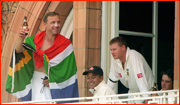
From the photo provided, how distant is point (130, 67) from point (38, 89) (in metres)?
1.30

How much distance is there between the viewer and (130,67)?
18.5ft

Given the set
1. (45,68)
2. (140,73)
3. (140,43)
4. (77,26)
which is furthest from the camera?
(140,43)

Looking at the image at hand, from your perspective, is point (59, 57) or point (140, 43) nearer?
point (59, 57)

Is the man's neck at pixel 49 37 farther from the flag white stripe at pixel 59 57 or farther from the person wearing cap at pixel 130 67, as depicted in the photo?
the person wearing cap at pixel 130 67

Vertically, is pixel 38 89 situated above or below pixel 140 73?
below

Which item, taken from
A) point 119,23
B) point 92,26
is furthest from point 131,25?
point 92,26

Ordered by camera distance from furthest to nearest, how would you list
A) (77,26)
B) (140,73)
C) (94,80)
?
(77,26), (94,80), (140,73)

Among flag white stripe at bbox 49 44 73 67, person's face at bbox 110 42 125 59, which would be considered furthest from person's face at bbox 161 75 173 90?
flag white stripe at bbox 49 44 73 67

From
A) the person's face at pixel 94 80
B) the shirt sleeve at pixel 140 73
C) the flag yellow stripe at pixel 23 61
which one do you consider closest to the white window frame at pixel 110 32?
the person's face at pixel 94 80

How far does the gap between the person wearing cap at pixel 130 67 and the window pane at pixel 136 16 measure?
54.3 inches

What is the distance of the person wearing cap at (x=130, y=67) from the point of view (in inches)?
213

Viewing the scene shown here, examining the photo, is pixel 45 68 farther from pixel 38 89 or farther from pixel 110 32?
pixel 110 32

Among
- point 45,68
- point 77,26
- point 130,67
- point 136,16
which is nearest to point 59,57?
point 45,68

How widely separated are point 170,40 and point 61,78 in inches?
149
